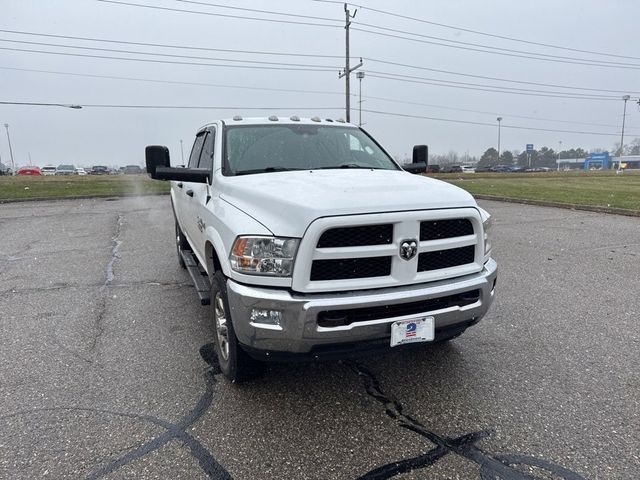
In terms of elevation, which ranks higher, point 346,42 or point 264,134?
point 346,42

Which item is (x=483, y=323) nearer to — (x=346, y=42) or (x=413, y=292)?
(x=413, y=292)

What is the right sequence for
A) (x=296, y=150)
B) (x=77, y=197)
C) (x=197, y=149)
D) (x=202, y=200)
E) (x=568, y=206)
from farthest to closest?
(x=77, y=197) < (x=568, y=206) < (x=197, y=149) < (x=296, y=150) < (x=202, y=200)

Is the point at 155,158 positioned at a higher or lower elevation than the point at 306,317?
higher

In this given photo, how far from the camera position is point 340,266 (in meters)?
2.69

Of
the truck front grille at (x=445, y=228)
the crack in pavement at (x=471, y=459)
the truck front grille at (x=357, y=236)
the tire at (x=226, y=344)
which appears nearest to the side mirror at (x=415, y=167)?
the truck front grille at (x=445, y=228)

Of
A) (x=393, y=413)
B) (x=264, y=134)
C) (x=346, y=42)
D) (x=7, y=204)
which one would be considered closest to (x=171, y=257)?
(x=264, y=134)

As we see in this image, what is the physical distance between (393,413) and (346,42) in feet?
108

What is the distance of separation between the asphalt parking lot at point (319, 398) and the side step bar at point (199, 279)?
0.50 metres

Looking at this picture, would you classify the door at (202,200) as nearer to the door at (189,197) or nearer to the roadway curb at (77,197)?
the door at (189,197)

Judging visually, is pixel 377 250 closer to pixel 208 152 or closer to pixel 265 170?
pixel 265 170

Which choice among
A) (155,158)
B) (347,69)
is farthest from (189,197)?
(347,69)

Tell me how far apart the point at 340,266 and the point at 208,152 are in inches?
100

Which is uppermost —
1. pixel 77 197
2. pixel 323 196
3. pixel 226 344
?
pixel 323 196

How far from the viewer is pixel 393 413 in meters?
2.95
